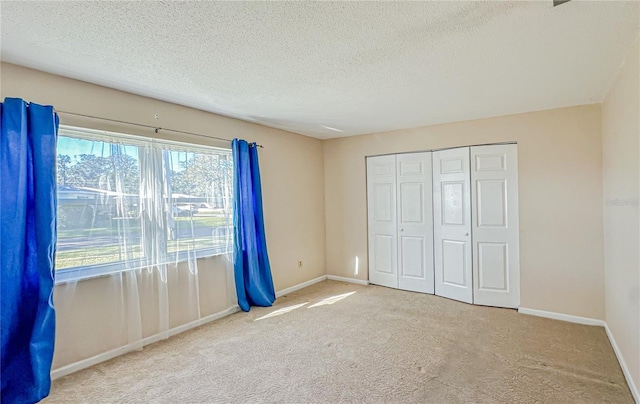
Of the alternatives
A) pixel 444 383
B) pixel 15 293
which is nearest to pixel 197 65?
pixel 15 293

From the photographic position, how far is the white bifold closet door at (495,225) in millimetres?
3787

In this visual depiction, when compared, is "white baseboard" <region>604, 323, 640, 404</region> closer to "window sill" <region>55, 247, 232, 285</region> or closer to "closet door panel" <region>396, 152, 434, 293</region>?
"closet door panel" <region>396, 152, 434, 293</region>

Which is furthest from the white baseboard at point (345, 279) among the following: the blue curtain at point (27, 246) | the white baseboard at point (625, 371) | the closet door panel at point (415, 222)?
the blue curtain at point (27, 246)

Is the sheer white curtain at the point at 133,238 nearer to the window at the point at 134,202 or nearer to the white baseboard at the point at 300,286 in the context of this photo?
the window at the point at 134,202

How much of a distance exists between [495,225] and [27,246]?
4.50 meters

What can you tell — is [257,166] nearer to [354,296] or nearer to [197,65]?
[197,65]

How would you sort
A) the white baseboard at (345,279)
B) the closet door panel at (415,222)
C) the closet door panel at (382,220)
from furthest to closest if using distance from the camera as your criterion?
1. the white baseboard at (345,279)
2. the closet door panel at (382,220)
3. the closet door panel at (415,222)

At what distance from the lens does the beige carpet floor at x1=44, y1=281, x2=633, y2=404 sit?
2.23 metres

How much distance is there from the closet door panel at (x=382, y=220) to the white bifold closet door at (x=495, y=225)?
112 centimetres

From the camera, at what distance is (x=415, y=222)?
15.0ft

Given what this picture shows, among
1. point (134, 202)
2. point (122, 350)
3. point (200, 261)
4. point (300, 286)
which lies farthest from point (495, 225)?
point (122, 350)

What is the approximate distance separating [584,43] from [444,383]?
8.11 feet

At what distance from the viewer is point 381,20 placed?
175 cm

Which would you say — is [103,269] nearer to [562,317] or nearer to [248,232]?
[248,232]
